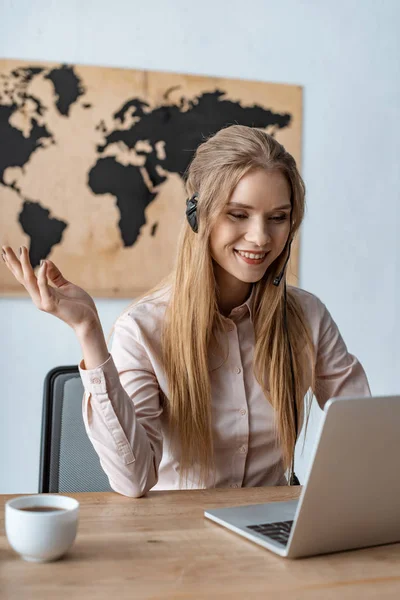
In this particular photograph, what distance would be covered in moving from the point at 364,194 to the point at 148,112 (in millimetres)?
975

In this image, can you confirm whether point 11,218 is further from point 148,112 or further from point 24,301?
point 148,112

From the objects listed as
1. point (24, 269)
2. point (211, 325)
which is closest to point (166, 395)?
point (211, 325)

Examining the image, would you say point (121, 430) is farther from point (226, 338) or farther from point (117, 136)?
point (117, 136)

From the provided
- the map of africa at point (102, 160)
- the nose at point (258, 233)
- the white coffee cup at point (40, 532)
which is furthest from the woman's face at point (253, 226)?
the map of africa at point (102, 160)

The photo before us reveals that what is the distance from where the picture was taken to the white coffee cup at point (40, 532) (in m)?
0.90

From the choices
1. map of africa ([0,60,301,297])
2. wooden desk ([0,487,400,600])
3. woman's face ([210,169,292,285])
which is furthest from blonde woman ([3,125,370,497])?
map of africa ([0,60,301,297])

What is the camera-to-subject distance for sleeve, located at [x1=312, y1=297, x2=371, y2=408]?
1.83 meters

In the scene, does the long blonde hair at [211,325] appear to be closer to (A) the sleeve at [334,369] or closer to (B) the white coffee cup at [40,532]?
(A) the sleeve at [334,369]

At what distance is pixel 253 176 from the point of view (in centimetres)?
164

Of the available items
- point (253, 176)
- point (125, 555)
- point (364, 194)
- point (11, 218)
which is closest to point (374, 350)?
point (364, 194)

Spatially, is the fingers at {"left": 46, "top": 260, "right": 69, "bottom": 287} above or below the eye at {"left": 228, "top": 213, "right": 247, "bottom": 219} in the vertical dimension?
below

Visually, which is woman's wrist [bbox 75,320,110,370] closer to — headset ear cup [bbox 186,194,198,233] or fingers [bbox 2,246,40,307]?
fingers [bbox 2,246,40,307]

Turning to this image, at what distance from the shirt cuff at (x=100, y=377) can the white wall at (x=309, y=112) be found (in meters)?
1.54

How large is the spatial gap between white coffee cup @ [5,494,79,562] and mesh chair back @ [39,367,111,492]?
829 mm
